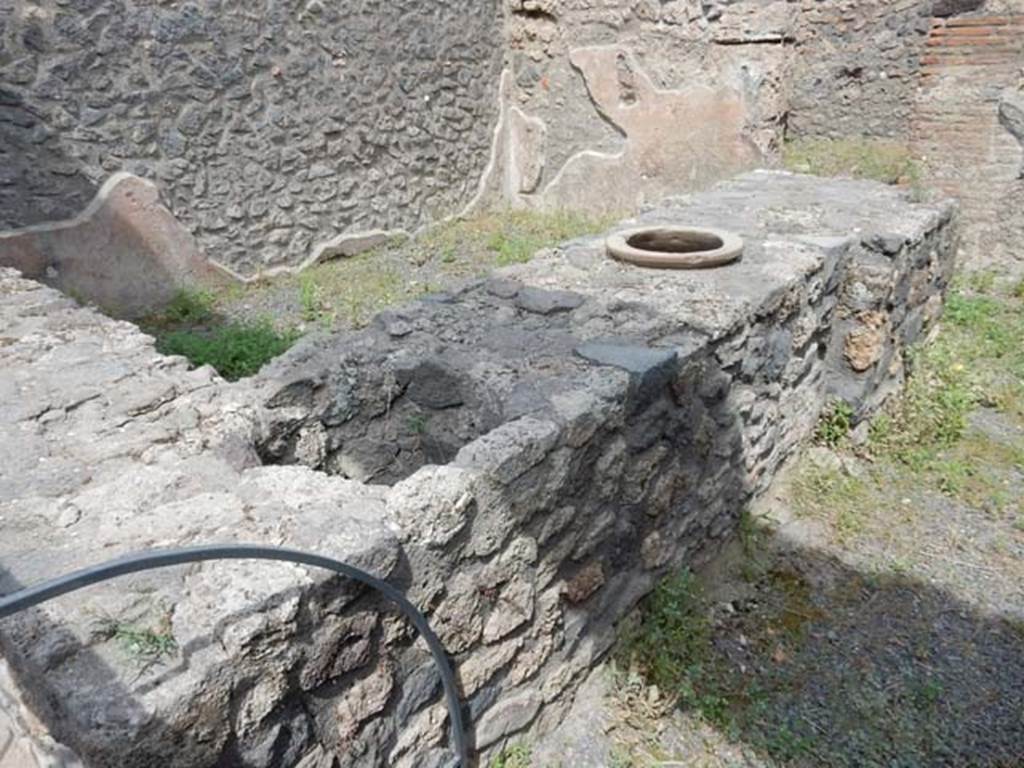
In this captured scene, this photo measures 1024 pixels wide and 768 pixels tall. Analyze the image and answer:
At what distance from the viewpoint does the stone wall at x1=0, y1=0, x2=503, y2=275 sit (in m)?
4.30

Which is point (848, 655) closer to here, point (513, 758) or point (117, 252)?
point (513, 758)

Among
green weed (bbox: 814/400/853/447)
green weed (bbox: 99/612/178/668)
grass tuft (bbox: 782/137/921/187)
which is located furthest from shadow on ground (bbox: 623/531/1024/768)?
grass tuft (bbox: 782/137/921/187)

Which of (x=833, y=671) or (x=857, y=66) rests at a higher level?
(x=857, y=66)

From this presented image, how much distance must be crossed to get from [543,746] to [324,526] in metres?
0.94

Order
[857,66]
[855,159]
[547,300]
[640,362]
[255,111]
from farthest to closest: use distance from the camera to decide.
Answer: [857,66], [855,159], [255,111], [547,300], [640,362]

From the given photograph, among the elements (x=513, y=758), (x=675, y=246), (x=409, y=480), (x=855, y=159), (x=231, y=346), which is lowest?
(x=513, y=758)

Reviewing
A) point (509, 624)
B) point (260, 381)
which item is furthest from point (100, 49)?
point (509, 624)

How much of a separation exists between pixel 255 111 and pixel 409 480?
4272mm

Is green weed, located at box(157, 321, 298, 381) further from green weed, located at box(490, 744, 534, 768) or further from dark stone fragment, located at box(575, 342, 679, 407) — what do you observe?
green weed, located at box(490, 744, 534, 768)

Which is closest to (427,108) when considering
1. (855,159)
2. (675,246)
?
(855,159)

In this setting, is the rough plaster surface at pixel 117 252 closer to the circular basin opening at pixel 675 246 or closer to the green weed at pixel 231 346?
the green weed at pixel 231 346

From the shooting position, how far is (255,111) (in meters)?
5.14

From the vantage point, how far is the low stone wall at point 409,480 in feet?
4.10

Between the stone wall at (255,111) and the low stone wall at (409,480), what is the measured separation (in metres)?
1.94
